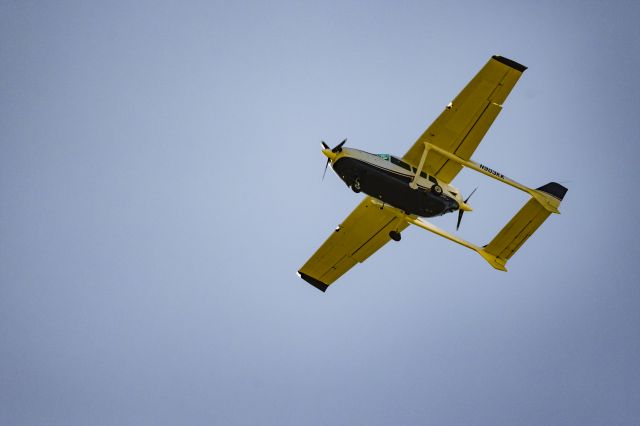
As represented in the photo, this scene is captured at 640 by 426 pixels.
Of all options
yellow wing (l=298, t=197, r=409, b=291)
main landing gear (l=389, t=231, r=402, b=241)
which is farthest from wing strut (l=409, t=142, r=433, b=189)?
yellow wing (l=298, t=197, r=409, b=291)

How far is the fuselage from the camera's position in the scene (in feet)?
117

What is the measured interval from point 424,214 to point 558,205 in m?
6.82

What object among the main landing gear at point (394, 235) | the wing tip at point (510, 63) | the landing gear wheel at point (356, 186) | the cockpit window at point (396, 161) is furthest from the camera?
the main landing gear at point (394, 235)

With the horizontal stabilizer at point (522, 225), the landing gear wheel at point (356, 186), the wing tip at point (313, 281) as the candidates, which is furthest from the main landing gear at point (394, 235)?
the wing tip at point (313, 281)

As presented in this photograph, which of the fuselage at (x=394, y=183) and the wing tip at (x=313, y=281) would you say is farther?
the wing tip at (x=313, y=281)

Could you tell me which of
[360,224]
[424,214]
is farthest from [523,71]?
[360,224]

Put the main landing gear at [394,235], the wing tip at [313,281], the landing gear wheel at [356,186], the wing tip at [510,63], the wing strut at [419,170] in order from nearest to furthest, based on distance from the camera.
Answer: the wing tip at [510,63], the landing gear wheel at [356,186], the wing strut at [419,170], the main landing gear at [394,235], the wing tip at [313,281]

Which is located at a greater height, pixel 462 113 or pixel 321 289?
pixel 462 113

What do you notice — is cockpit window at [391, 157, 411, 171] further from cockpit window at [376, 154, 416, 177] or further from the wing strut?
the wing strut

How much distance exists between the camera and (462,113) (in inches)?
1404

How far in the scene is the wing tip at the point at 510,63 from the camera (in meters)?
34.5

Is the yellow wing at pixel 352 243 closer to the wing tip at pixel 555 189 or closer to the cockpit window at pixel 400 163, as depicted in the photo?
the cockpit window at pixel 400 163

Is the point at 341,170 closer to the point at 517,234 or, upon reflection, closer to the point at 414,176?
the point at 414,176

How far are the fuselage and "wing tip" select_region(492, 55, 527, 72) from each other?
611cm
